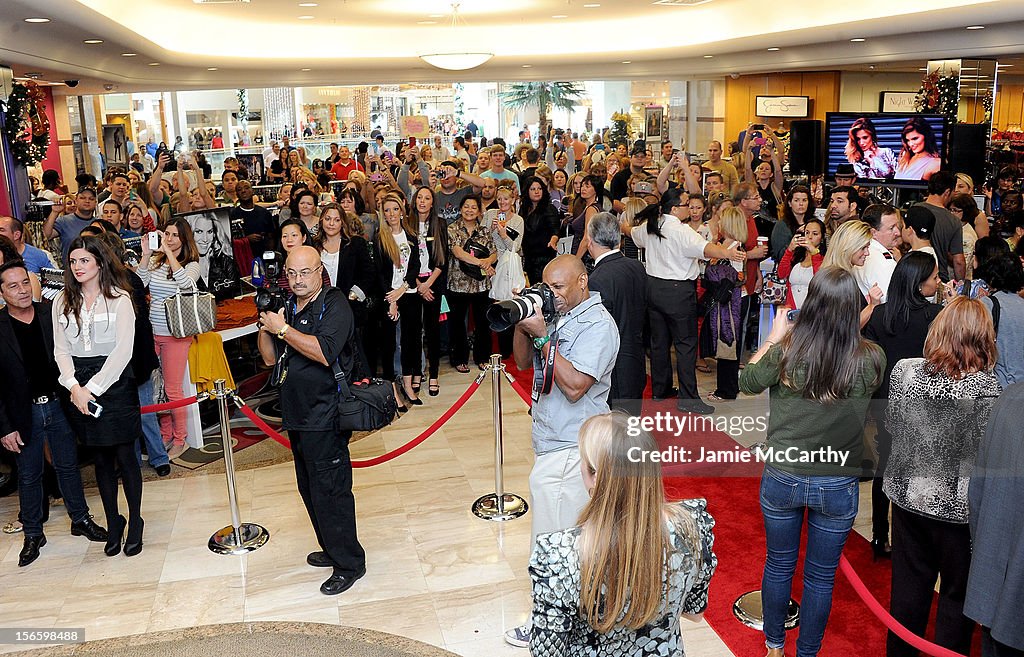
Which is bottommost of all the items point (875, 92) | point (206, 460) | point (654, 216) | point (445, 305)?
point (206, 460)

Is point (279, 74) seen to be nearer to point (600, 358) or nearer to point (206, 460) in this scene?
point (206, 460)

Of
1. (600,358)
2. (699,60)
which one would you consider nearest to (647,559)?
(600,358)

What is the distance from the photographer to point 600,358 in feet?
11.7

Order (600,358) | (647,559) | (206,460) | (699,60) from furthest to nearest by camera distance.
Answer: (699,60)
(206,460)
(600,358)
(647,559)

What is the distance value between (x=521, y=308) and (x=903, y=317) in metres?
2.02

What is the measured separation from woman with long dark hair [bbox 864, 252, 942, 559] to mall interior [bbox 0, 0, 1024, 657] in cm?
34

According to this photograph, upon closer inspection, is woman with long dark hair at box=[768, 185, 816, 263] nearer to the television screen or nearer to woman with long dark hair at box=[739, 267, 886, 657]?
woman with long dark hair at box=[739, 267, 886, 657]

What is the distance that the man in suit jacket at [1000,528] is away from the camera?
2721mm

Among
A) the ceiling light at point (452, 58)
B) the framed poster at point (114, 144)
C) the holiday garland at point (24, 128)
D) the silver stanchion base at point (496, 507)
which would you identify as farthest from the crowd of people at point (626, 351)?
the framed poster at point (114, 144)

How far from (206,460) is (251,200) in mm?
3055

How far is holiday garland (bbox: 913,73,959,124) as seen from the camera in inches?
481

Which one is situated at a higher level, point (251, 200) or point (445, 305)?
point (251, 200)

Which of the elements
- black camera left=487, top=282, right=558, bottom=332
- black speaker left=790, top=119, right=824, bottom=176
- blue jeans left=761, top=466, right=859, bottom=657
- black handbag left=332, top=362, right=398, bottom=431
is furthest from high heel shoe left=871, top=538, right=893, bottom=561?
black speaker left=790, top=119, right=824, bottom=176

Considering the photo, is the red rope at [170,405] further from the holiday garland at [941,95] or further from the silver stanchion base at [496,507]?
the holiday garland at [941,95]
